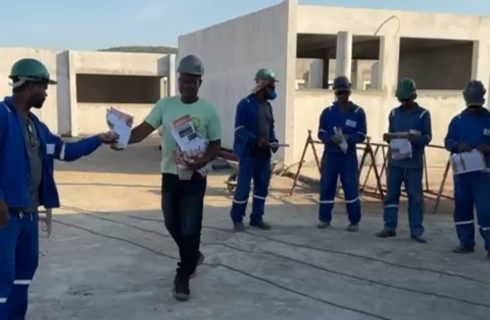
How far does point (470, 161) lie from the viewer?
5980 mm

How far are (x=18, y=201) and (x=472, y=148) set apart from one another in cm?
454

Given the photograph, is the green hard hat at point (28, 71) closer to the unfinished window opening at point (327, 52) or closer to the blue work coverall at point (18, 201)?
the blue work coverall at point (18, 201)

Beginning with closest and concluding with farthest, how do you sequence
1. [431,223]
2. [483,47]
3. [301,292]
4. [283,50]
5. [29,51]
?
1. [301,292]
2. [431,223]
3. [283,50]
4. [483,47]
5. [29,51]

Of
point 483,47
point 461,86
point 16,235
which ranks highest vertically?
point 483,47

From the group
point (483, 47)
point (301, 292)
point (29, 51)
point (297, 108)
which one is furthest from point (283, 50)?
point (29, 51)

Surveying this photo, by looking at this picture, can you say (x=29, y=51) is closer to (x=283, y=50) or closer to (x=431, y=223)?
(x=283, y=50)

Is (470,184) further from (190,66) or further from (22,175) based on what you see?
(22,175)

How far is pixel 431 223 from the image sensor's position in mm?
8125

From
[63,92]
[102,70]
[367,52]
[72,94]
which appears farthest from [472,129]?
[102,70]

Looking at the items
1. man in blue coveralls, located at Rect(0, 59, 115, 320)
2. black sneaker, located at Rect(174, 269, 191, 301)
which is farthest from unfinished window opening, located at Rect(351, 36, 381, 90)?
man in blue coveralls, located at Rect(0, 59, 115, 320)

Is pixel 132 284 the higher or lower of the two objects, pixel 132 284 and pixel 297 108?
the lower

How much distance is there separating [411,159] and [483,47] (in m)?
10.1

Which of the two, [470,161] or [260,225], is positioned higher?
[470,161]

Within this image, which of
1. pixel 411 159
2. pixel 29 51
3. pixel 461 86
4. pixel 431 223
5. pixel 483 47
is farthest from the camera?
pixel 29 51
